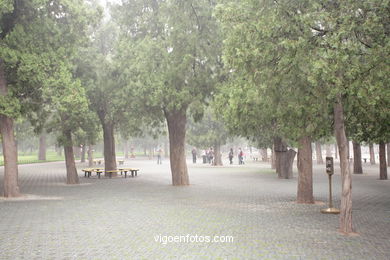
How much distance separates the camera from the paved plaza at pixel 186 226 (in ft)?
27.0

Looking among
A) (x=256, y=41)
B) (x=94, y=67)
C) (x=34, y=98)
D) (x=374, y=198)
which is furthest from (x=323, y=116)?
(x=94, y=67)

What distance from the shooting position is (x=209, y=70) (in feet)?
63.6

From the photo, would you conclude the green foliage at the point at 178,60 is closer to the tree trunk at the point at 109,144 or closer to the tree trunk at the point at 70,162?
the tree trunk at the point at 70,162

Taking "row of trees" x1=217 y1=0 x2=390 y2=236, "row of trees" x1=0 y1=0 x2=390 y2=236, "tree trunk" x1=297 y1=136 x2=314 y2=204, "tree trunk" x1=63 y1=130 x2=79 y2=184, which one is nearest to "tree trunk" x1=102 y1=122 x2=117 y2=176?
"row of trees" x1=0 y1=0 x2=390 y2=236

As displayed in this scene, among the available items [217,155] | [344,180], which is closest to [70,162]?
[344,180]

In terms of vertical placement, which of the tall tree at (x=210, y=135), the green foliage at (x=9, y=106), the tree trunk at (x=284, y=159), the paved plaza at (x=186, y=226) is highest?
the green foliage at (x=9, y=106)

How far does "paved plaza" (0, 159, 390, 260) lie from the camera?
8.23 m

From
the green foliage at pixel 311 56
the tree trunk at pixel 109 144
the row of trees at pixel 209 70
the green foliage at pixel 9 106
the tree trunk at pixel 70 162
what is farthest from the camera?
the tree trunk at pixel 109 144

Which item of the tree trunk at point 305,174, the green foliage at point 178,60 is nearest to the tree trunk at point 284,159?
the green foliage at point 178,60

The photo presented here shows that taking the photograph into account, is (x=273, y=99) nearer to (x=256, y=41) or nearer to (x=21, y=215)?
(x=256, y=41)

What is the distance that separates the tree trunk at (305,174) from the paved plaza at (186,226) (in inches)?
19.3

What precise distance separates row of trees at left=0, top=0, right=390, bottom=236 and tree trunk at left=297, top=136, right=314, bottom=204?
1.4 inches

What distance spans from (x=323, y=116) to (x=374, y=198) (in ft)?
21.7

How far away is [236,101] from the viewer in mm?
13805
